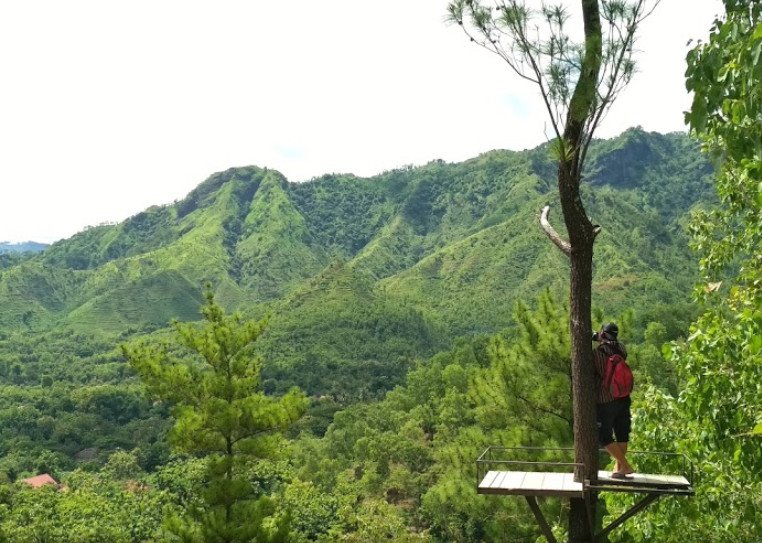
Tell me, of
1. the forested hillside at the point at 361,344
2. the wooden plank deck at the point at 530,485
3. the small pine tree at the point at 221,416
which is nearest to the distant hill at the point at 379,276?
the forested hillside at the point at 361,344

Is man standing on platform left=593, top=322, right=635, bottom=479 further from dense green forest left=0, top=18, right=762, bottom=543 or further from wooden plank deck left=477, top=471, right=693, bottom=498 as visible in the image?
dense green forest left=0, top=18, right=762, bottom=543

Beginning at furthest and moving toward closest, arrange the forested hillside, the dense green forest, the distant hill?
1. the distant hill
2. the forested hillside
3. the dense green forest

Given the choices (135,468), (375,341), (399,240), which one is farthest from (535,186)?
(135,468)

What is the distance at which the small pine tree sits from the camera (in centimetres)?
1266

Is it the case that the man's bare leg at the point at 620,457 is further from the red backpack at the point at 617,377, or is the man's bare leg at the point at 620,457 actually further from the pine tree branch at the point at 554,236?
the pine tree branch at the point at 554,236

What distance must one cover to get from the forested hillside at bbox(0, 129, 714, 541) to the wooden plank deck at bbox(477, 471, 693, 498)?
264 inches

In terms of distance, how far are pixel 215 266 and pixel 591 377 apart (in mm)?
170685

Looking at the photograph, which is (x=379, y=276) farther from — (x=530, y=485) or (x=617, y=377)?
(x=530, y=485)

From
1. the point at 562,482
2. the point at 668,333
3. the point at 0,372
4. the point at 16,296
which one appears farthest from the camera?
the point at 16,296

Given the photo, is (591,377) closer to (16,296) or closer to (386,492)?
(386,492)

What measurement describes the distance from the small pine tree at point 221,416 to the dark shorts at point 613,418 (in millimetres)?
9147

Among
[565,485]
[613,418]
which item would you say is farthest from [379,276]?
[565,485]

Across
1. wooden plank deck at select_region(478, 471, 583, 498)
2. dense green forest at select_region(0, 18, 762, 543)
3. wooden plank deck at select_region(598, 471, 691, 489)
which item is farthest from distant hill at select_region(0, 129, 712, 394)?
wooden plank deck at select_region(478, 471, 583, 498)

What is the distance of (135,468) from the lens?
58.3 metres
